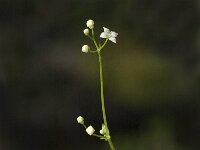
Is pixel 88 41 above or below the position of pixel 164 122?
above

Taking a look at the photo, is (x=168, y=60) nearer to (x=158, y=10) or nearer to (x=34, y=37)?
(x=158, y=10)

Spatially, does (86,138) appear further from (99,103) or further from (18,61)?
(18,61)

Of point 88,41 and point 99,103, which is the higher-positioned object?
point 88,41

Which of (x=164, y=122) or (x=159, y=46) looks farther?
(x=159, y=46)

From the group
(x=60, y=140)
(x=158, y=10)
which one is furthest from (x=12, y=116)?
(x=158, y=10)

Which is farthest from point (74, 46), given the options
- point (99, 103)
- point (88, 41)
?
point (99, 103)

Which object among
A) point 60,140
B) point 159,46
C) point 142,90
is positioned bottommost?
point 60,140
